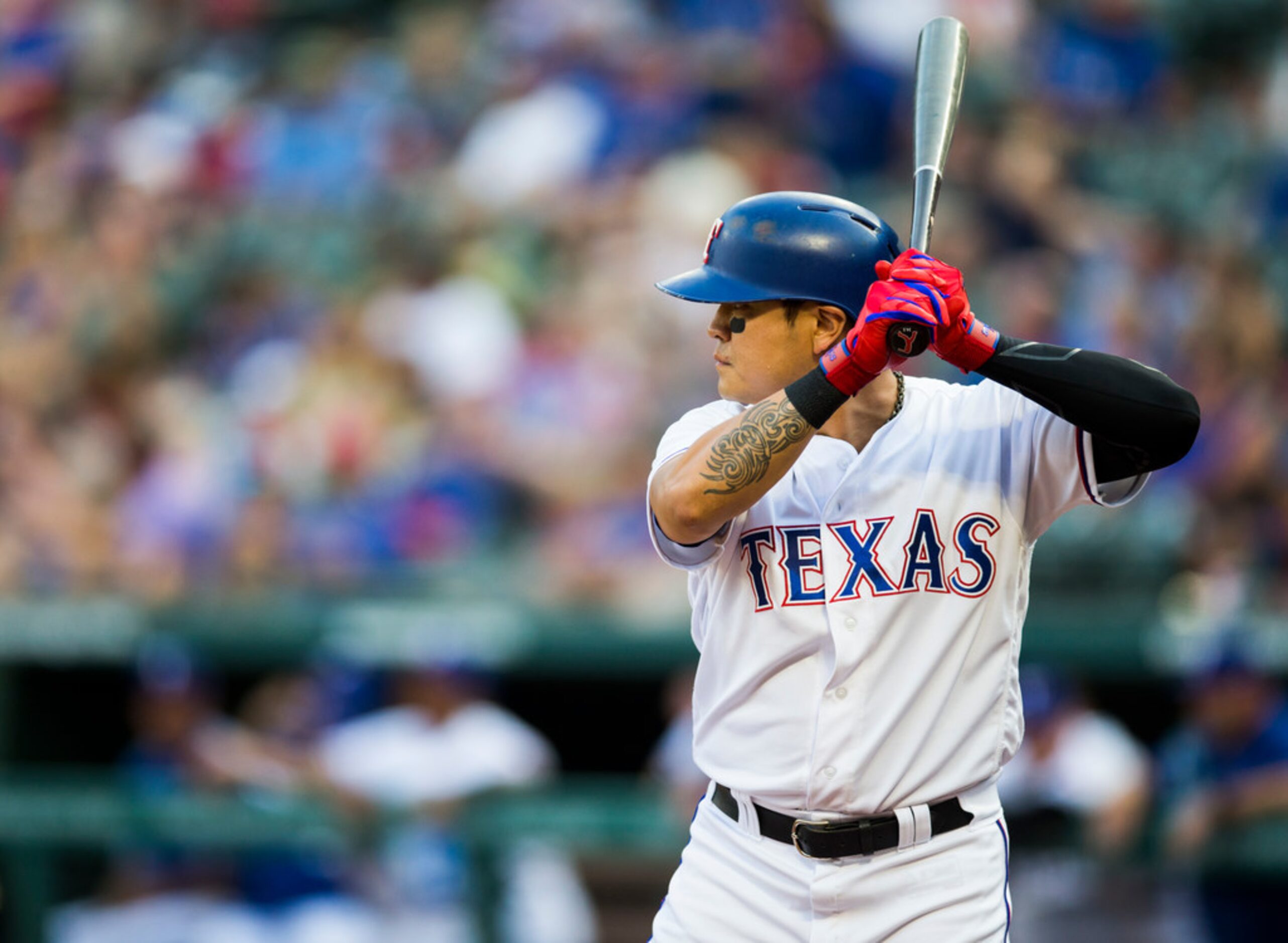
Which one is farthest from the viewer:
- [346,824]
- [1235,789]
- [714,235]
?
[346,824]

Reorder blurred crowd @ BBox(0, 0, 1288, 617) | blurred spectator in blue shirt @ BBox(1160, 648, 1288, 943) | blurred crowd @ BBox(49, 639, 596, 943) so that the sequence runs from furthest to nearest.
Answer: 1. blurred crowd @ BBox(0, 0, 1288, 617)
2. blurred crowd @ BBox(49, 639, 596, 943)
3. blurred spectator in blue shirt @ BBox(1160, 648, 1288, 943)

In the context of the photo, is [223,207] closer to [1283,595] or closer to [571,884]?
[571,884]

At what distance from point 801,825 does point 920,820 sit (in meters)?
0.18

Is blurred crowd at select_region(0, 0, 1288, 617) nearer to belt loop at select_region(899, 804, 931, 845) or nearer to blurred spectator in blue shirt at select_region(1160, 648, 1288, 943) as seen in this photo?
blurred spectator in blue shirt at select_region(1160, 648, 1288, 943)

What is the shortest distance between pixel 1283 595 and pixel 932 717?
2651mm

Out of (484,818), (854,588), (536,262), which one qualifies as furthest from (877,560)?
(536,262)

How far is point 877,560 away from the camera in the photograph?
2627mm

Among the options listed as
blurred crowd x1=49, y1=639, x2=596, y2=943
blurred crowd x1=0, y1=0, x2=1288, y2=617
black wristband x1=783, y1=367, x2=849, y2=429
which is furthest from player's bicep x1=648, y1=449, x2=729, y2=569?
blurred crowd x1=49, y1=639, x2=596, y2=943

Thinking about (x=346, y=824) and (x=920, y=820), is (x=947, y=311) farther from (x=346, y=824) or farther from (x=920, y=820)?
(x=346, y=824)

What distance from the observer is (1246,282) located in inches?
231

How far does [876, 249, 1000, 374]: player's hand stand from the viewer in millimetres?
2359

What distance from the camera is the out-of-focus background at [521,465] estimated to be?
503cm

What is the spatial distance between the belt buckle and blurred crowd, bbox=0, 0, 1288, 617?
2610 mm

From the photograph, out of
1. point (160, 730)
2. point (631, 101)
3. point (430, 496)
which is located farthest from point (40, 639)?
point (631, 101)
